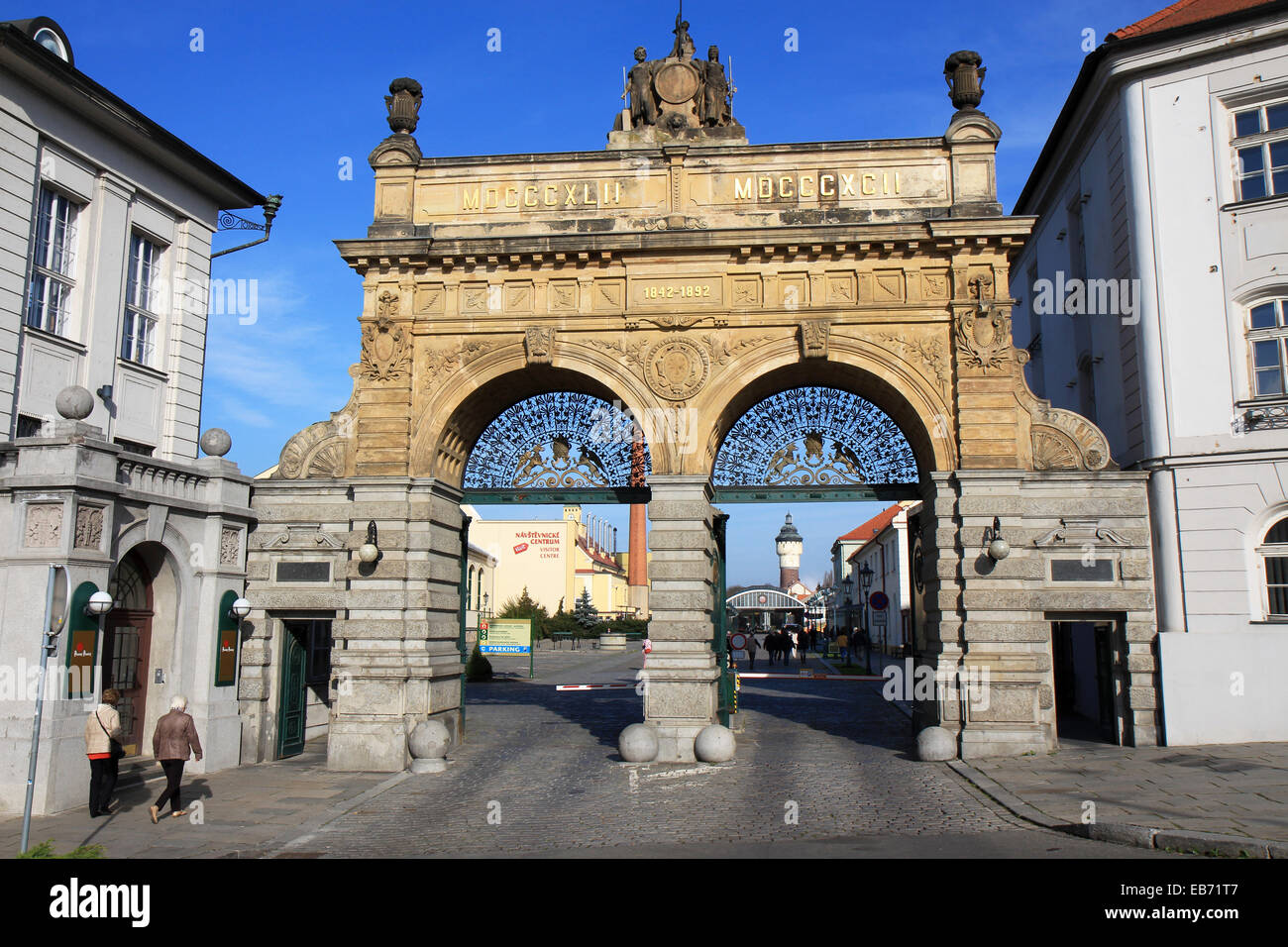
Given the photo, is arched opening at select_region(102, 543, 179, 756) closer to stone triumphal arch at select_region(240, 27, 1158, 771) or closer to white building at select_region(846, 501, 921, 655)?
stone triumphal arch at select_region(240, 27, 1158, 771)

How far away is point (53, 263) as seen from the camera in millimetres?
15516

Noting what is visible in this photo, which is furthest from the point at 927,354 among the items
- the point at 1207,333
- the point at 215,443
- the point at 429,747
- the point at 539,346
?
the point at 215,443

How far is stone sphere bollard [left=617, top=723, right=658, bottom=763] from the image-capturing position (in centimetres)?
1379

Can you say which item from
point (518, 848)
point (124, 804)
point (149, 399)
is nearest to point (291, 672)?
point (124, 804)

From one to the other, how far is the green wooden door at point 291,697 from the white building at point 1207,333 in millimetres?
12799

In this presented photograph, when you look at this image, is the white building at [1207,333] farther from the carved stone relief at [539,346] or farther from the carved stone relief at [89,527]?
the carved stone relief at [89,527]

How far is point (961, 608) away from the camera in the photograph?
14.2m

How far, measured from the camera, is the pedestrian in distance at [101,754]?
35.3 ft

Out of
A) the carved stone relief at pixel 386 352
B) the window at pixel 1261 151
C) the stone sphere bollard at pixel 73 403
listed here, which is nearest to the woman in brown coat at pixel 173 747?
the stone sphere bollard at pixel 73 403

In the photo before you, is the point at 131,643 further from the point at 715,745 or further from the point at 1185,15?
the point at 1185,15

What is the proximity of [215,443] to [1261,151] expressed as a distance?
16831 mm

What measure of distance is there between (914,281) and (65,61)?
13.6 meters

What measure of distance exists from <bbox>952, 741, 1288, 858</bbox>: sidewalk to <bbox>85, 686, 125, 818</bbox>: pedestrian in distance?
10066mm

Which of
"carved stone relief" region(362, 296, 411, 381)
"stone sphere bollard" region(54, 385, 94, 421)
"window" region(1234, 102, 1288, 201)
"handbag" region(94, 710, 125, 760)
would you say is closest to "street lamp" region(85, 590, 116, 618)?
"handbag" region(94, 710, 125, 760)
